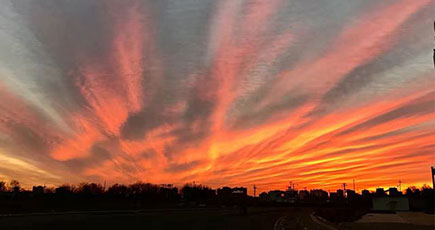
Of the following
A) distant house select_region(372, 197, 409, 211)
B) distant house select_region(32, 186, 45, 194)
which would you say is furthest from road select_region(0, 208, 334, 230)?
distant house select_region(32, 186, 45, 194)

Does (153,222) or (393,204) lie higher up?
(393,204)

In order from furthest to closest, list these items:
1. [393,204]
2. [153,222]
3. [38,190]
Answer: [38,190], [393,204], [153,222]

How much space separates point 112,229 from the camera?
32969 mm

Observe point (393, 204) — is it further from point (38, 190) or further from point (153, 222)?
point (38, 190)

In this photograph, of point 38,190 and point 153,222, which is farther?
Result: point 38,190

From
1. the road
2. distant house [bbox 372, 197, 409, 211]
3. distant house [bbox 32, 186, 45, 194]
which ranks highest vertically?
distant house [bbox 32, 186, 45, 194]

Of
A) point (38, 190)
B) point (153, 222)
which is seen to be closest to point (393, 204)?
point (153, 222)

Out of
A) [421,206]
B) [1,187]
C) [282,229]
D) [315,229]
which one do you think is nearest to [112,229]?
[282,229]

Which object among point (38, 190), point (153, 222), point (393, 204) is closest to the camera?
point (153, 222)

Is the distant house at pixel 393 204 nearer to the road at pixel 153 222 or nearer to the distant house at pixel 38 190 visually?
the road at pixel 153 222

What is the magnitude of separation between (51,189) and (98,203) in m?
71.1

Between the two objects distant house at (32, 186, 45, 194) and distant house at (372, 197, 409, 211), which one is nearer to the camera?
distant house at (372, 197, 409, 211)

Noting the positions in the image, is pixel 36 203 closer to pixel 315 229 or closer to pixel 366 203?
pixel 315 229

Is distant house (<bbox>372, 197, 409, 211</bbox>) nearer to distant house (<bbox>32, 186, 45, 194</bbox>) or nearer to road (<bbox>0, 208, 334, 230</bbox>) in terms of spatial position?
road (<bbox>0, 208, 334, 230</bbox>)
